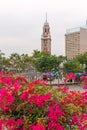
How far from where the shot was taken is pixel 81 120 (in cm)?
567

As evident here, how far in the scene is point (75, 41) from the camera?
108062 millimetres

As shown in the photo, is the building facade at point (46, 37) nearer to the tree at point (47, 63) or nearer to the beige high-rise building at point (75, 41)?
the beige high-rise building at point (75, 41)

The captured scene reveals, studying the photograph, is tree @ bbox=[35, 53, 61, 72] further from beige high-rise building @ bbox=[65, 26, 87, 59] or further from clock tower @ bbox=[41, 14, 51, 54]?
beige high-rise building @ bbox=[65, 26, 87, 59]

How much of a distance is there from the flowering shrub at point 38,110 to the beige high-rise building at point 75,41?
98269 mm

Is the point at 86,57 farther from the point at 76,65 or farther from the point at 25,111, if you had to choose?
the point at 25,111

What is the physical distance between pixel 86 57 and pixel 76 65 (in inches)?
429

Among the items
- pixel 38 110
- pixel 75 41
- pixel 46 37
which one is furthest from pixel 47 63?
pixel 75 41

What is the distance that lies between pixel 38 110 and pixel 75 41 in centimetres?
10309

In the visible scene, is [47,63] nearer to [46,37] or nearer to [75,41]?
[46,37]

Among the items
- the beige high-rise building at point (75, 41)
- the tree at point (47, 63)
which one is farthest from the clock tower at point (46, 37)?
the tree at point (47, 63)

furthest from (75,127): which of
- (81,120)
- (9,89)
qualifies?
(9,89)

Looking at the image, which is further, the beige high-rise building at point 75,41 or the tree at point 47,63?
the beige high-rise building at point 75,41

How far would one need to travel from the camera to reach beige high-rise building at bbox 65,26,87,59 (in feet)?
345

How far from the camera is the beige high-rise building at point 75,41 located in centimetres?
10506
